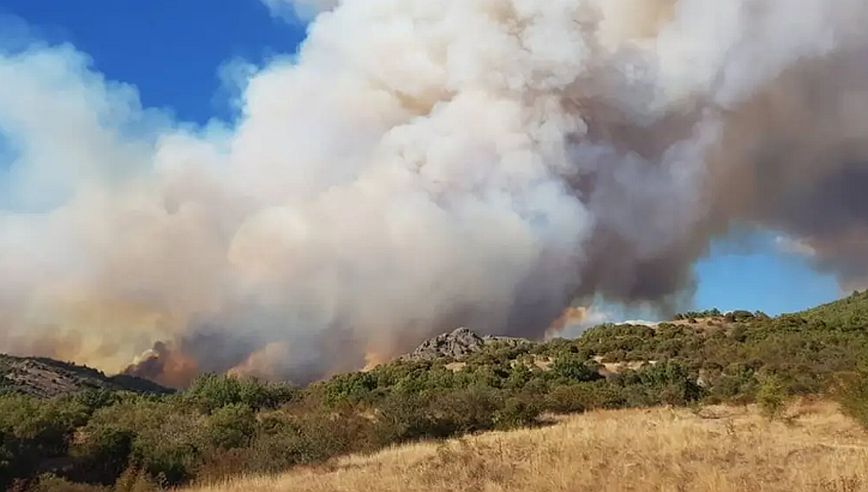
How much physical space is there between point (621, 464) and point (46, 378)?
6705cm

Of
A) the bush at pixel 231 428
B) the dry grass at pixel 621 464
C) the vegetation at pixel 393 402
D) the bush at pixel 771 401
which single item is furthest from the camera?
the bush at pixel 231 428

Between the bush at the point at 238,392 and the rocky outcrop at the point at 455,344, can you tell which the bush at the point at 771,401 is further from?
the rocky outcrop at the point at 455,344

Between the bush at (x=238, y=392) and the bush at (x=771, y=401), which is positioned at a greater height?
the bush at (x=238, y=392)

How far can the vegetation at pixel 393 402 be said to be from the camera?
25.7 metres

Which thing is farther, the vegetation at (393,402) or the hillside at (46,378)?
the hillside at (46,378)

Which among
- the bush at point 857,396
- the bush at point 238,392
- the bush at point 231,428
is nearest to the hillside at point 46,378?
the bush at point 238,392

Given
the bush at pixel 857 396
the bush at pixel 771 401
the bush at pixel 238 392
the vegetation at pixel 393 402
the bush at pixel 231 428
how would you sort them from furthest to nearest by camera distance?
1. the bush at pixel 238 392
2. the bush at pixel 231 428
3. the bush at pixel 771 401
4. the vegetation at pixel 393 402
5. the bush at pixel 857 396

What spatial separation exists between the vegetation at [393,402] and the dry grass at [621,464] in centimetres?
426

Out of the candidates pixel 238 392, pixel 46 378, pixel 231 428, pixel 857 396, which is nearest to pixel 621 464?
pixel 857 396

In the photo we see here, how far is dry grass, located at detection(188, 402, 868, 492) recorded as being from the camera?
13.8m

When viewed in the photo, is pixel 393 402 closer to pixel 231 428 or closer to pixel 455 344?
pixel 231 428

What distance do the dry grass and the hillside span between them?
156 feet

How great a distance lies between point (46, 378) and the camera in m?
69.7

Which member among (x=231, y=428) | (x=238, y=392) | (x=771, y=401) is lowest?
(x=231, y=428)
